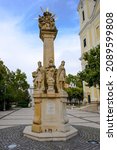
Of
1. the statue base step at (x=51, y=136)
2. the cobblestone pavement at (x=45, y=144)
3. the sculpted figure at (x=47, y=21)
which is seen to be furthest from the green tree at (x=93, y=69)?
the cobblestone pavement at (x=45, y=144)

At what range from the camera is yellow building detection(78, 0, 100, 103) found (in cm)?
4109

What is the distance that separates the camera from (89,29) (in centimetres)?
4488

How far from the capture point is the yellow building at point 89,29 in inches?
1618

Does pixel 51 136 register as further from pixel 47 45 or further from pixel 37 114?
pixel 47 45

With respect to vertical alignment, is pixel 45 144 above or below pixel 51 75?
below

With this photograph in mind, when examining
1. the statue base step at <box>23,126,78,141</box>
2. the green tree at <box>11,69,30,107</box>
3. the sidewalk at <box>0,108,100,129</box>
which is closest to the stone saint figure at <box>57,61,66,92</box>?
the statue base step at <box>23,126,78,141</box>

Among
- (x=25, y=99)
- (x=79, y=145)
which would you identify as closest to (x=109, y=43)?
(x=79, y=145)

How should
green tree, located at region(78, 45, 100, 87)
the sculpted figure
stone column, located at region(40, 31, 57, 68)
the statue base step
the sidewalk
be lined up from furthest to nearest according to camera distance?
1. green tree, located at region(78, 45, 100, 87)
2. the sidewalk
3. the sculpted figure
4. stone column, located at region(40, 31, 57, 68)
5. the statue base step

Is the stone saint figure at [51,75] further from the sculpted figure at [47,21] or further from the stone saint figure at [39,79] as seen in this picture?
the sculpted figure at [47,21]

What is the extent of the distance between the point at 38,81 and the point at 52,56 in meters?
1.56

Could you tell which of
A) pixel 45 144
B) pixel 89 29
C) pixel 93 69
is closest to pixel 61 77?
pixel 45 144

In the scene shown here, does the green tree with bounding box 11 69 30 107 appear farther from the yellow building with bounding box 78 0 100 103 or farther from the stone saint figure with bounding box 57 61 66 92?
the stone saint figure with bounding box 57 61 66 92

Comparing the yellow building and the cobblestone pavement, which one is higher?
the yellow building

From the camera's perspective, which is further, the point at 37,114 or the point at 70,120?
the point at 70,120
